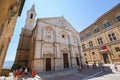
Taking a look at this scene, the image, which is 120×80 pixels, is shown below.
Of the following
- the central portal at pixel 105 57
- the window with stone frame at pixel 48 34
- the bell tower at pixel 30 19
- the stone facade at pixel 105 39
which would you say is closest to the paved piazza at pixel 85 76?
the window with stone frame at pixel 48 34

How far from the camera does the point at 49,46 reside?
48.6ft

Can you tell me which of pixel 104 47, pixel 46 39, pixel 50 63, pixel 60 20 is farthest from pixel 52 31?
pixel 104 47

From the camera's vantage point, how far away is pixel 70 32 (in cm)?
2048

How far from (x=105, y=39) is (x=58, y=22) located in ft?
47.9

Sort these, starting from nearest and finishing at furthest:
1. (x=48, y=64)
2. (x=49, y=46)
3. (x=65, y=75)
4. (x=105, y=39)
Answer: (x=65, y=75) → (x=48, y=64) → (x=49, y=46) → (x=105, y=39)

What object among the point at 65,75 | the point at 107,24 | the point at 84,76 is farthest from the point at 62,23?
the point at 84,76

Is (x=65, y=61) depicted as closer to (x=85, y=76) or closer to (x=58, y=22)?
(x=85, y=76)

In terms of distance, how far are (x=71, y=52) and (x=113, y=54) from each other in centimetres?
1092

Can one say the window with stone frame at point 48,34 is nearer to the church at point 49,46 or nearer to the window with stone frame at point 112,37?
the church at point 49,46

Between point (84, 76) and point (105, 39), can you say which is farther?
point (105, 39)

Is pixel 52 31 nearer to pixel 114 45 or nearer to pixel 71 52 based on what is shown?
pixel 71 52

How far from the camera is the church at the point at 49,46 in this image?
1319 cm

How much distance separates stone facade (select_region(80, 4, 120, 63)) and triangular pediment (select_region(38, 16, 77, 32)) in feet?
26.0

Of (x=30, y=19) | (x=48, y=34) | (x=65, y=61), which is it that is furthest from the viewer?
(x=30, y=19)
